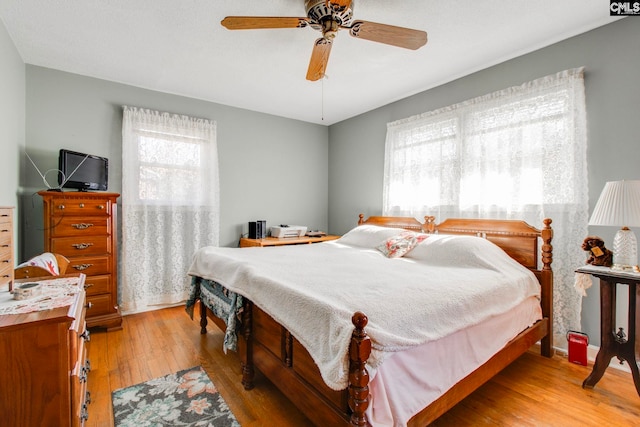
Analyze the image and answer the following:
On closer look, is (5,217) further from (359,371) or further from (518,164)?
(518,164)

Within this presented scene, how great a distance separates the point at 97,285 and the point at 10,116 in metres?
1.55

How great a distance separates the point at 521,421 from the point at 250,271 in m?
1.77

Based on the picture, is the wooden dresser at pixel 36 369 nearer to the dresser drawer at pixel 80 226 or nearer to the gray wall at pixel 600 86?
the dresser drawer at pixel 80 226

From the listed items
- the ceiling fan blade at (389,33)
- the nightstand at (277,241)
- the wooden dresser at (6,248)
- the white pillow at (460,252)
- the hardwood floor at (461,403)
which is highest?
the ceiling fan blade at (389,33)

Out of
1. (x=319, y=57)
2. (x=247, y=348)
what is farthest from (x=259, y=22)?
(x=247, y=348)

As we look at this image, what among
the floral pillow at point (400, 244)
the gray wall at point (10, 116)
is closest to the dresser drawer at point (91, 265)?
the gray wall at point (10, 116)

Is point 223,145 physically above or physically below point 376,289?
above

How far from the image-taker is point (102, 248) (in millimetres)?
2828

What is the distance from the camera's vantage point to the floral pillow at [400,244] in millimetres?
2729

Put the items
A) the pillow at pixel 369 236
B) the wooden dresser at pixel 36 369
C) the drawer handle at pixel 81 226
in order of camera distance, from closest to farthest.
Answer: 1. the wooden dresser at pixel 36 369
2. the drawer handle at pixel 81 226
3. the pillow at pixel 369 236

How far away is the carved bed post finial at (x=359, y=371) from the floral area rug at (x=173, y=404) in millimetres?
869

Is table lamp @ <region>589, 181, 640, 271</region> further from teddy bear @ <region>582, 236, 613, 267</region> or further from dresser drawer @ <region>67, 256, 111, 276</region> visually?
dresser drawer @ <region>67, 256, 111, 276</region>

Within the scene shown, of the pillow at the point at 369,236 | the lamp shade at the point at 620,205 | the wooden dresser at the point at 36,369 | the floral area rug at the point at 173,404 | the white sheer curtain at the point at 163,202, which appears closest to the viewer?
the wooden dresser at the point at 36,369

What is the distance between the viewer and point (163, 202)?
3.50m
